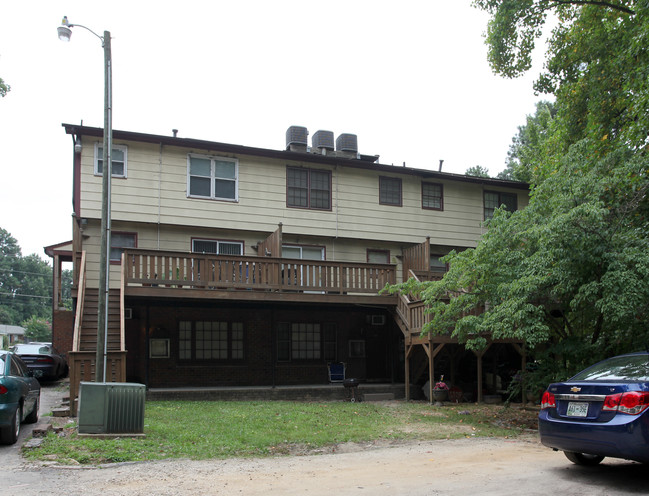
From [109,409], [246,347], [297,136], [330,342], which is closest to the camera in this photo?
[109,409]

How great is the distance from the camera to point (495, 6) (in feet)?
52.1

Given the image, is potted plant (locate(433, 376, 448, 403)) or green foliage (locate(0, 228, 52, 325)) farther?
green foliage (locate(0, 228, 52, 325))

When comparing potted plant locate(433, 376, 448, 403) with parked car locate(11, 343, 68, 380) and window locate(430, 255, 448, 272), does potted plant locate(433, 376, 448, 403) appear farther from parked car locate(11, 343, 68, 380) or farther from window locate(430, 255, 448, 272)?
parked car locate(11, 343, 68, 380)

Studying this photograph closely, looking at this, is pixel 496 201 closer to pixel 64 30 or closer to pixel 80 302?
pixel 80 302

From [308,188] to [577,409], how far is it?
1426 centimetres

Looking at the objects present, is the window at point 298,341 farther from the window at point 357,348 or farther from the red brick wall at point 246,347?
the window at point 357,348

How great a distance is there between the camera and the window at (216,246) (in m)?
18.9

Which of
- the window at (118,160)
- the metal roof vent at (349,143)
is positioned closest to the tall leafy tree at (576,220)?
the metal roof vent at (349,143)

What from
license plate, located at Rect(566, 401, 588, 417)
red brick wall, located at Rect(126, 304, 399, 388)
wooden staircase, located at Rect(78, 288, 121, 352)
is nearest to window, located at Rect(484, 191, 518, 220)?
red brick wall, located at Rect(126, 304, 399, 388)

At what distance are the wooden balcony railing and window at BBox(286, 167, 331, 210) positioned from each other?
2916 mm

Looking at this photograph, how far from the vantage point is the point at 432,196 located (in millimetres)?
22078

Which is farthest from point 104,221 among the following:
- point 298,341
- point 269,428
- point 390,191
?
point 390,191

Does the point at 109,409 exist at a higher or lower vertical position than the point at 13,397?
lower

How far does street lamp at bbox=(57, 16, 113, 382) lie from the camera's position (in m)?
11.1
